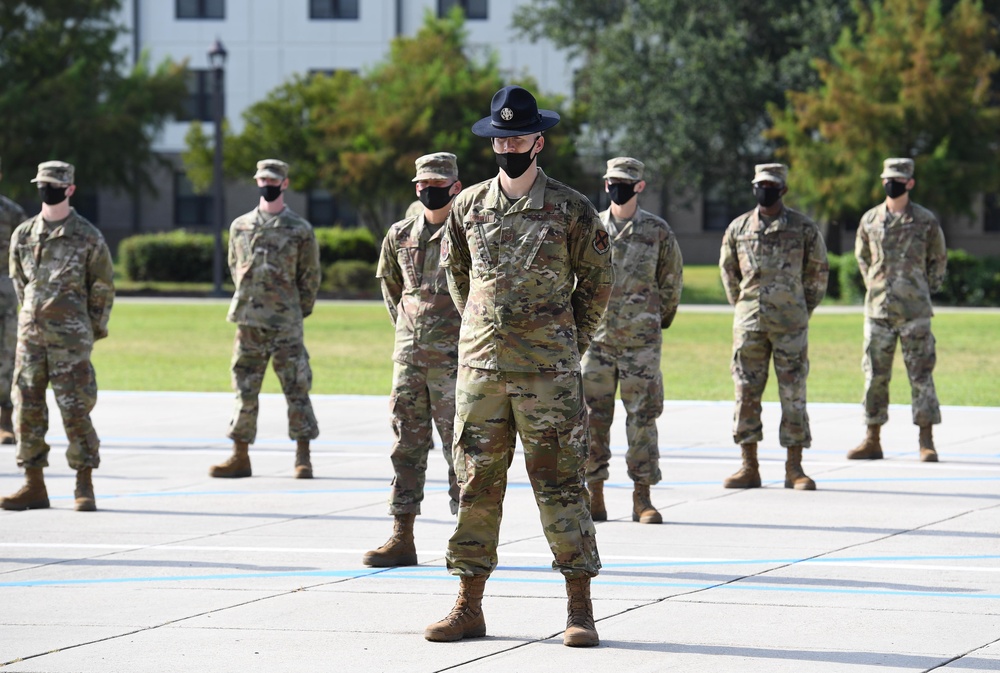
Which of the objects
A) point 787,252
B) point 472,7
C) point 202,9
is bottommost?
point 787,252

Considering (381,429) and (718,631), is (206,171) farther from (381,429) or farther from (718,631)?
(718,631)

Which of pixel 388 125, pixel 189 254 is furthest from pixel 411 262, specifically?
pixel 189 254

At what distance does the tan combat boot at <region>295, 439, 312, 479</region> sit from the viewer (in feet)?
37.7

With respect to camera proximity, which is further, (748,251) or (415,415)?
(748,251)

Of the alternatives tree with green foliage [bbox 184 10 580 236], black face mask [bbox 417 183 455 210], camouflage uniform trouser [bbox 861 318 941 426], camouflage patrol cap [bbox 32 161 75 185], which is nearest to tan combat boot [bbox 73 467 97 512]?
camouflage patrol cap [bbox 32 161 75 185]

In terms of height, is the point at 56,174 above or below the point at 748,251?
above

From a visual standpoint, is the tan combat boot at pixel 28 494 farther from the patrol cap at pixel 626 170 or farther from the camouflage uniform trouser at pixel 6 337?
the patrol cap at pixel 626 170

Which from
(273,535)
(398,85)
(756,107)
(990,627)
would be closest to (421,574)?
(273,535)

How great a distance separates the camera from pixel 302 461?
37.8 feet

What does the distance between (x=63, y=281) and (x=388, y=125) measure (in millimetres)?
29369

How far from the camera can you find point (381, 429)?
14.2 meters

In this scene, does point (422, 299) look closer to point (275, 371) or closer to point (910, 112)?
point (275, 371)

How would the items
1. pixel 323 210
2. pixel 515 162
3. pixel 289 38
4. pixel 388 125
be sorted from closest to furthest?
pixel 515 162 < pixel 388 125 < pixel 289 38 < pixel 323 210

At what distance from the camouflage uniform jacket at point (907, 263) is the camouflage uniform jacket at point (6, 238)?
694 cm
